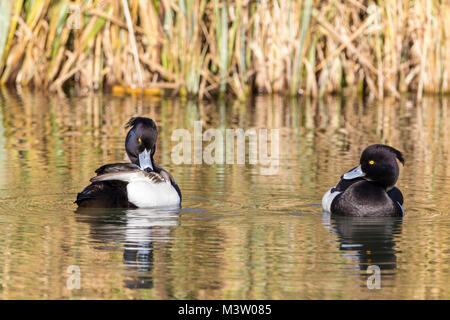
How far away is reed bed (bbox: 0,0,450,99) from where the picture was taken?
54.6 feet

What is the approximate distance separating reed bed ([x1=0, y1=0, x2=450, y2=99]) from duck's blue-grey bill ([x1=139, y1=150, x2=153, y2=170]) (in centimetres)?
771

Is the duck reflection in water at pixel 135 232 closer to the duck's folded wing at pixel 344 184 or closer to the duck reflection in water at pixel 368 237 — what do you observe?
the duck reflection in water at pixel 368 237

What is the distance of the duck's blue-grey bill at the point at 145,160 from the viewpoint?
8486 millimetres

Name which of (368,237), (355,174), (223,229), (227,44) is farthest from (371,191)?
(227,44)

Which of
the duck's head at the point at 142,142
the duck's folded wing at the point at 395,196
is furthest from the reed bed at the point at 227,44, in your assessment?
the duck's folded wing at the point at 395,196

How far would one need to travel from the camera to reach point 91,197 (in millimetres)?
8094

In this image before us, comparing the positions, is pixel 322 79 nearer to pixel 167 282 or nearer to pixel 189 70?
pixel 189 70

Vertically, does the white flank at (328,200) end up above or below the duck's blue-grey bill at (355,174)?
below

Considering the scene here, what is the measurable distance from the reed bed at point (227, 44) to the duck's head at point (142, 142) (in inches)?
297

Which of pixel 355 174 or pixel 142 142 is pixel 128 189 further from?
pixel 355 174

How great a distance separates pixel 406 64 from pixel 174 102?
4230 millimetres

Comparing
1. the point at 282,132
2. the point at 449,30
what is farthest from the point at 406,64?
the point at 282,132

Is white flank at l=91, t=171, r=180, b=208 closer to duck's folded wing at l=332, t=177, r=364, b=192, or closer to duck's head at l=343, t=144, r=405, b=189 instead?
duck's folded wing at l=332, t=177, r=364, b=192

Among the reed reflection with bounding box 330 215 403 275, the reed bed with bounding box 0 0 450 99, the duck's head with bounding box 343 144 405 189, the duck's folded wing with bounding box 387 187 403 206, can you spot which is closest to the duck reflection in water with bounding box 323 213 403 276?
the reed reflection with bounding box 330 215 403 275
